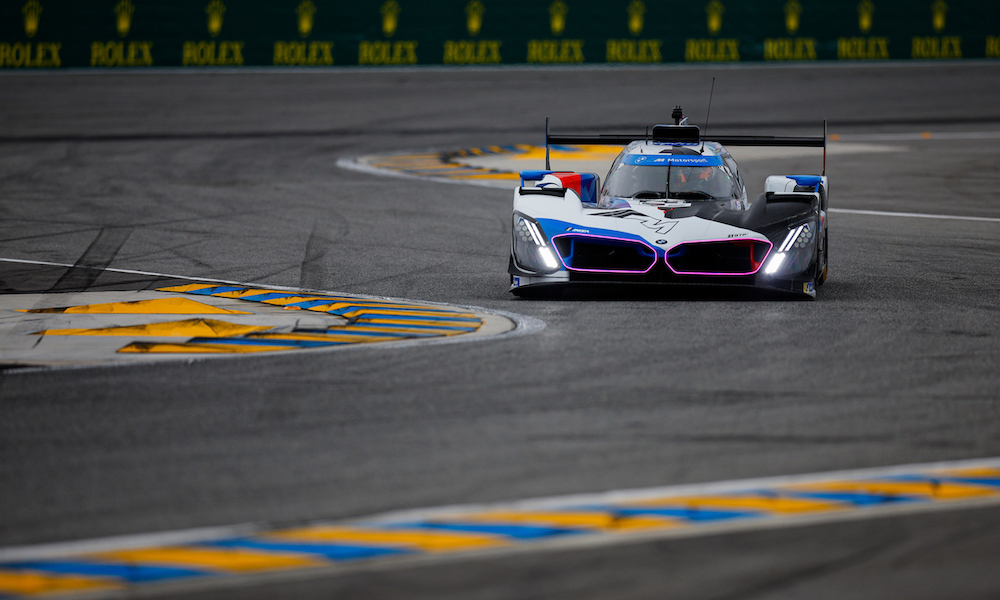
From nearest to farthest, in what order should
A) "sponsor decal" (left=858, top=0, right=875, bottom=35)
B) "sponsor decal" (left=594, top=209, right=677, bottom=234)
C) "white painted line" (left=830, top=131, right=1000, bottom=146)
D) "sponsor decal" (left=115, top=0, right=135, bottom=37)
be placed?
1. "sponsor decal" (left=594, top=209, right=677, bottom=234)
2. "white painted line" (left=830, top=131, right=1000, bottom=146)
3. "sponsor decal" (left=115, top=0, right=135, bottom=37)
4. "sponsor decal" (left=858, top=0, right=875, bottom=35)

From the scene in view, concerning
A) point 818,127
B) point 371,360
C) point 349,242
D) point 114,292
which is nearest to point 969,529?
point 371,360

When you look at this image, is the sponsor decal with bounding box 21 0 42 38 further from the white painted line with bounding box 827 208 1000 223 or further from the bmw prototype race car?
the bmw prototype race car

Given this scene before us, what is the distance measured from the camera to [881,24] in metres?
33.2

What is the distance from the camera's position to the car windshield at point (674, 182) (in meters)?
10.4

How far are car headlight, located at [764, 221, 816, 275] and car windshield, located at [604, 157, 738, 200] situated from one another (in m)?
1.23

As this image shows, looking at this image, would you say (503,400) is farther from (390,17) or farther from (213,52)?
(213,52)

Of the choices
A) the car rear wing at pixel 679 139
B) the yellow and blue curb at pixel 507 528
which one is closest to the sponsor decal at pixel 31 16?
the car rear wing at pixel 679 139

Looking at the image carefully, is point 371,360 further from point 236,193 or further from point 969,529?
point 236,193

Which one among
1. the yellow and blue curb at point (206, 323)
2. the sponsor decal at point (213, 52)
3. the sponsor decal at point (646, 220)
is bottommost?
the yellow and blue curb at point (206, 323)

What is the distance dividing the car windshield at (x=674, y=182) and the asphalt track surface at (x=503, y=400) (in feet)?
3.84

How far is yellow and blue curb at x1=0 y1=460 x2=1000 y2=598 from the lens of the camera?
431 cm

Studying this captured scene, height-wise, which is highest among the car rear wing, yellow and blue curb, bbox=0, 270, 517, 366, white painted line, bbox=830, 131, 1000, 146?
the car rear wing

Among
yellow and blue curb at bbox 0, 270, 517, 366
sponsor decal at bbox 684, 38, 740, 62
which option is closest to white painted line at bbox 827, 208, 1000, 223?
yellow and blue curb at bbox 0, 270, 517, 366

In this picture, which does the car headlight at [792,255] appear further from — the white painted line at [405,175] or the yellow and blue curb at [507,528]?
the white painted line at [405,175]
